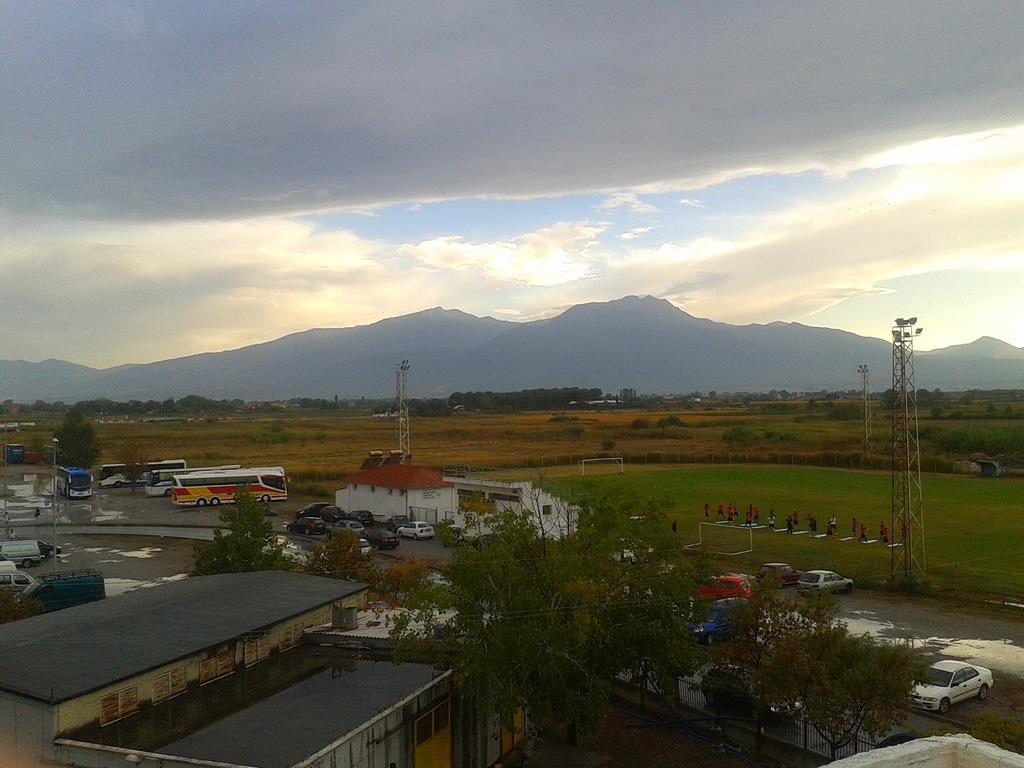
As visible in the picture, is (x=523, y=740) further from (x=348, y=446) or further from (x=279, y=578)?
(x=348, y=446)

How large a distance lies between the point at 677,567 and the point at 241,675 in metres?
8.20

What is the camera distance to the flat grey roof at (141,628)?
10.7 m

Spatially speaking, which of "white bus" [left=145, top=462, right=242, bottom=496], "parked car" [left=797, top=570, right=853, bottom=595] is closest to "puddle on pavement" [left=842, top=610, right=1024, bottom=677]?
"parked car" [left=797, top=570, right=853, bottom=595]

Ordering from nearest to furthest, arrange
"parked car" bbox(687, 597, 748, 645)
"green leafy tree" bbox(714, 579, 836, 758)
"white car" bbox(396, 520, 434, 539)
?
1. "green leafy tree" bbox(714, 579, 836, 758)
2. "parked car" bbox(687, 597, 748, 645)
3. "white car" bbox(396, 520, 434, 539)

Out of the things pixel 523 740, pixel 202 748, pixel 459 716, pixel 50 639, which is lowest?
pixel 523 740

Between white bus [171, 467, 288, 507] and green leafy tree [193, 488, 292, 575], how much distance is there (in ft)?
88.1

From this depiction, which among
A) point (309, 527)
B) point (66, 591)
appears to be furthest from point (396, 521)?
point (66, 591)

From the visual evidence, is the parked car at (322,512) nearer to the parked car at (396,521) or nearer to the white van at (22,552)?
the parked car at (396,521)

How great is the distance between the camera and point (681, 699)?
55.0 feet

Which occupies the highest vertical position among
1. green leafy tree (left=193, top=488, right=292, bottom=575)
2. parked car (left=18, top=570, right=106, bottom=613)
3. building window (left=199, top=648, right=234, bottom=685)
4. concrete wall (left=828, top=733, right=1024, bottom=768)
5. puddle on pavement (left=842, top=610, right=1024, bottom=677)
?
concrete wall (left=828, top=733, right=1024, bottom=768)

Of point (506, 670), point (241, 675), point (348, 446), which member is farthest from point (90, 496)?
point (506, 670)

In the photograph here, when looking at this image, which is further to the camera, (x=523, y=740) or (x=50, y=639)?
(x=523, y=740)

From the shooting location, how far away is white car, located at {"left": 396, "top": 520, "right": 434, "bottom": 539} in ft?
119

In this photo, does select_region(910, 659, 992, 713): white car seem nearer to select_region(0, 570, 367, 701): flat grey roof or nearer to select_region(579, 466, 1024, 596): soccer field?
select_region(579, 466, 1024, 596): soccer field
